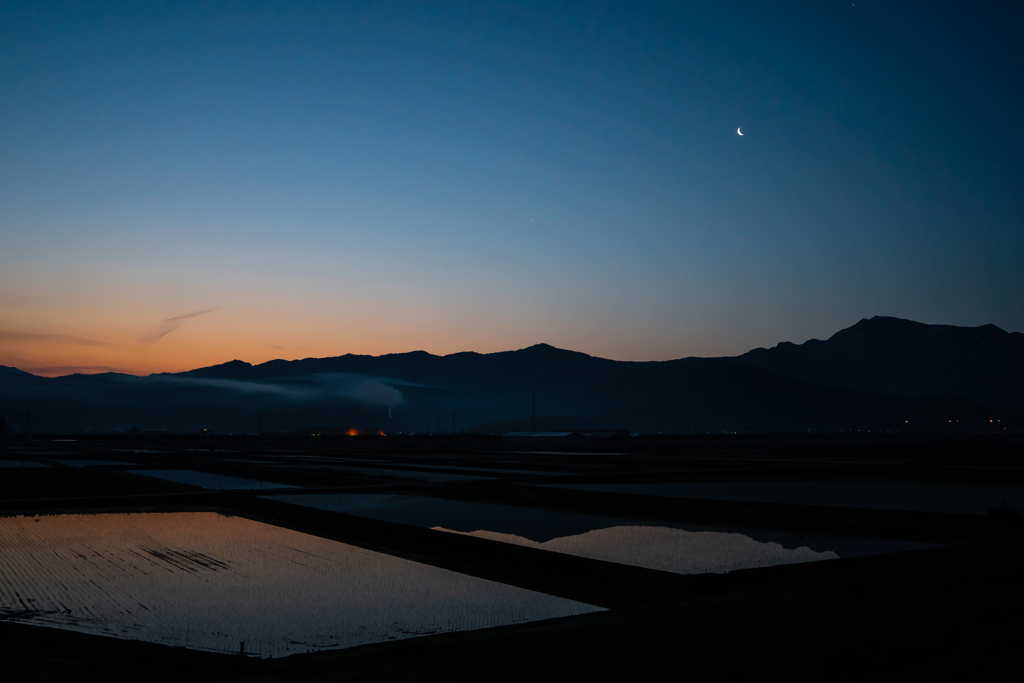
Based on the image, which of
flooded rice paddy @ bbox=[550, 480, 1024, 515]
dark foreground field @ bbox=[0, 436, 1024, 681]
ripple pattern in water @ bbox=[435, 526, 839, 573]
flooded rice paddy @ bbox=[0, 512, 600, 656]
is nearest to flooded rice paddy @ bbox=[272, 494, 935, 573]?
ripple pattern in water @ bbox=[435, 526, 839, 573]

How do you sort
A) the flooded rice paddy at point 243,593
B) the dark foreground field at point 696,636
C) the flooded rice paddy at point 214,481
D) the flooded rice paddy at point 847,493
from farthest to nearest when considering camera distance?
the flooded rice paddy at point 214,481 → the flooded rice paddy at point 847,493 → the flooded rice paddy at point 243,593 → the dark foreground field at point 696,636

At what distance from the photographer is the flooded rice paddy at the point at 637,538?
16.8m

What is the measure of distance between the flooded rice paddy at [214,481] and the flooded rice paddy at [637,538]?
1352cm

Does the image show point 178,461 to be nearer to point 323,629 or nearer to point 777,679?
point 323,629

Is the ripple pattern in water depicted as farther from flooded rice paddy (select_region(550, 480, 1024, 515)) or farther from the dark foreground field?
flooded rice paddy (select_region(550, 480, 1024, 515))

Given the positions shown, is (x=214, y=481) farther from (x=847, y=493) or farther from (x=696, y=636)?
(x=696, y=636)

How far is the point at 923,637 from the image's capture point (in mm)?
8539

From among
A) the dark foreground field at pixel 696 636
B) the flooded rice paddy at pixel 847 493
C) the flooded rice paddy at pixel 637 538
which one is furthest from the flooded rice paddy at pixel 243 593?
the flooded rice paddy at pixel 847 493

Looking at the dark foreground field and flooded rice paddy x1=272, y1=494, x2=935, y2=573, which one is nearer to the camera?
the dark foreground field

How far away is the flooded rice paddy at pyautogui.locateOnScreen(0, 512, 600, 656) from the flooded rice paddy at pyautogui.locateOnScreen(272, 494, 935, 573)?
3.83m

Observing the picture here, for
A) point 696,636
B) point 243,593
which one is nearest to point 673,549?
point 696,636

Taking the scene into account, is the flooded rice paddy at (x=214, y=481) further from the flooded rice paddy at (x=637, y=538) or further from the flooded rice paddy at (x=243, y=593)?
the flooded rice paddy at (x=243, y=593)

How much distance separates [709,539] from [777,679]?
1266cm

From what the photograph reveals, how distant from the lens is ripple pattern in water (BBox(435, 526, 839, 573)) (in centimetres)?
1620
